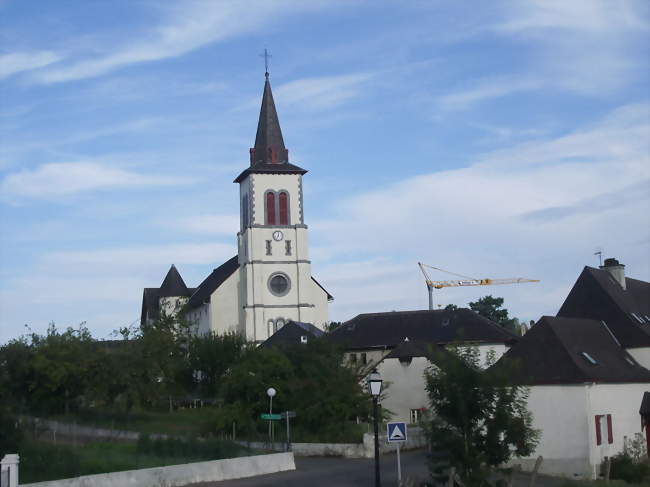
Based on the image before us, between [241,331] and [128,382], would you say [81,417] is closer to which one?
[128,382]

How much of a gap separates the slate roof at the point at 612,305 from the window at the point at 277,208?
32.3 metres

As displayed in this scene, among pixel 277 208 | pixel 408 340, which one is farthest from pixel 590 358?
pixel 277 208

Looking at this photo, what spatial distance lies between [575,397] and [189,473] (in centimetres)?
1569

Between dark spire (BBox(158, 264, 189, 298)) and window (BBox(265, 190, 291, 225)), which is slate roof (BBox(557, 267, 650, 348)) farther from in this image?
dark spire (BBox(158, 264, 189, 298))

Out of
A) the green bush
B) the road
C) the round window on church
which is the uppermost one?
the round window on church

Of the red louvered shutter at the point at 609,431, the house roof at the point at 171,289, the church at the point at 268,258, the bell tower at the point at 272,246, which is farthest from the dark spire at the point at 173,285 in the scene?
the red louvered shutter at the point at 609,431

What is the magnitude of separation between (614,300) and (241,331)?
36.0 m

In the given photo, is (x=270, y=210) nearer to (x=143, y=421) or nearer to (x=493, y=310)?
(x=143, y=421)

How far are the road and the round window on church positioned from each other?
1530 inches

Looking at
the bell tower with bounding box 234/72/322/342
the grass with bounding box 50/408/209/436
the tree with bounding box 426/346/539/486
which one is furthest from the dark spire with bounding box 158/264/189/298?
the tree with bounding box 426/346/539/486

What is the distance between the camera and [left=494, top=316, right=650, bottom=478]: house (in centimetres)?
3512

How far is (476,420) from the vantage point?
24438 millimetres

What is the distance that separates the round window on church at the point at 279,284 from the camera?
75.9 m

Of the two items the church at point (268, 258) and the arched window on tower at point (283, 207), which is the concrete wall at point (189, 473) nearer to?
the church at point (268, 258)
